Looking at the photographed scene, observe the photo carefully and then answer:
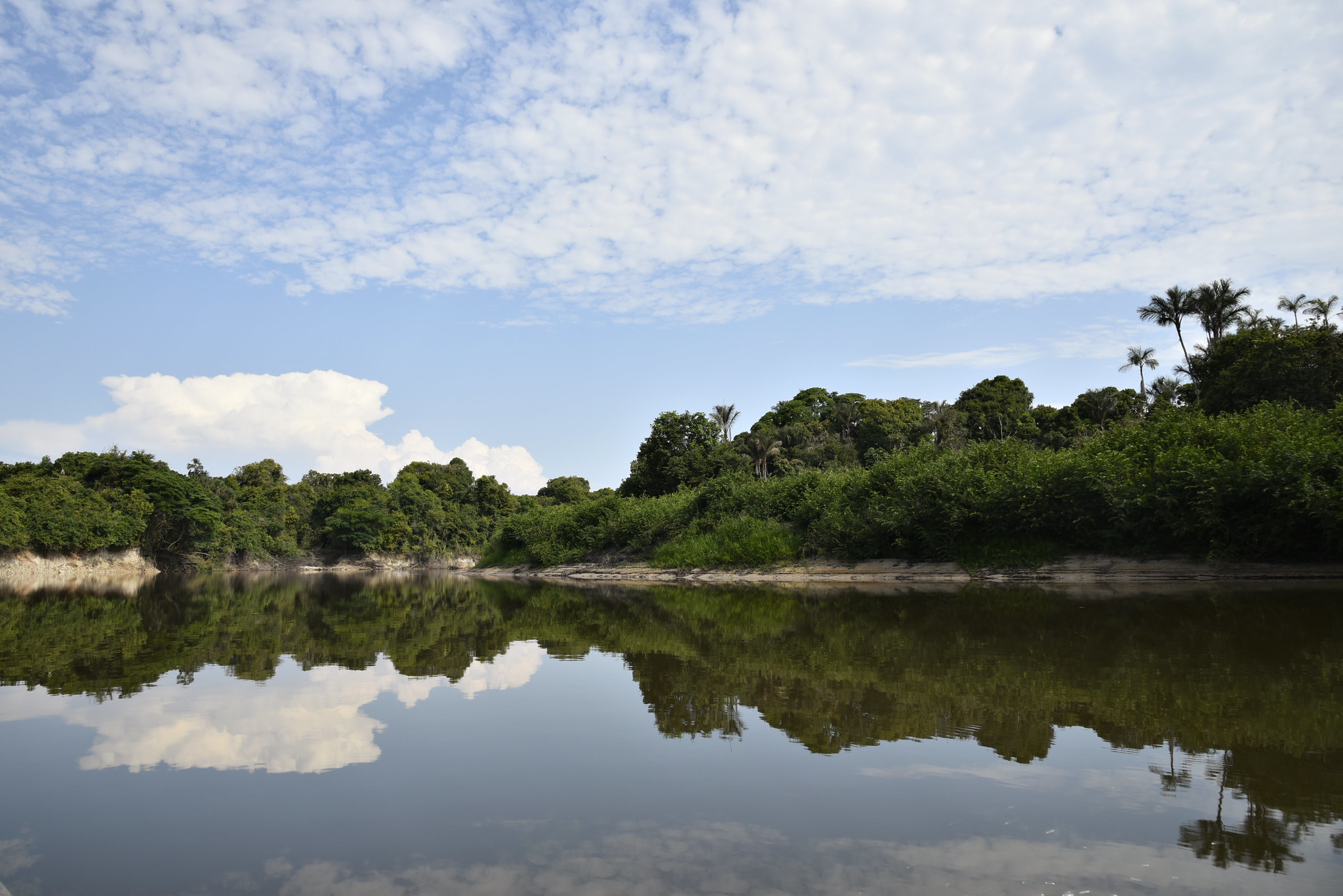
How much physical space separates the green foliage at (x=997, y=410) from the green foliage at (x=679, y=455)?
90.3 ft

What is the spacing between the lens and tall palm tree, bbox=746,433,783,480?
66250 millimetres

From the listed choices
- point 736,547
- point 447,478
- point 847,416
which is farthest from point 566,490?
point 736,547

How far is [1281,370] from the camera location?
36062 mm

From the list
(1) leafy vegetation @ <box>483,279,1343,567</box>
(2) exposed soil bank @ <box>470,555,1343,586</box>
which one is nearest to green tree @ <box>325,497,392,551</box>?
(1) leafy vegetation @ <box>483,279,1343,567</box>

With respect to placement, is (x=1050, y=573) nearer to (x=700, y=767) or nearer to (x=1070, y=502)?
(x=1070, y=502)

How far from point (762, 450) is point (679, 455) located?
15.7 meters

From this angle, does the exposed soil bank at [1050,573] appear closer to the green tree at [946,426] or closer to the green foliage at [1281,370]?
the green foliage at [1281,370]

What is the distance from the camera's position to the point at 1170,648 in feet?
30.5

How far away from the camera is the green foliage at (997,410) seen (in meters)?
69.3

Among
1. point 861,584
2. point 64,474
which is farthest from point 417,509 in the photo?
point 861,584

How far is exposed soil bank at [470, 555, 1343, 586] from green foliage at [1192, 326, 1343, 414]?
17.3 m

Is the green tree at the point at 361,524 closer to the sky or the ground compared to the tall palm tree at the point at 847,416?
closer to the ground

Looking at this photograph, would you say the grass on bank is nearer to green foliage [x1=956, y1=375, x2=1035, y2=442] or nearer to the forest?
the forest

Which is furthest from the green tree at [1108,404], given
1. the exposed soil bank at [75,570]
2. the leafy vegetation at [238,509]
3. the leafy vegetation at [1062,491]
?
the exposed soil bank at [75,570]
